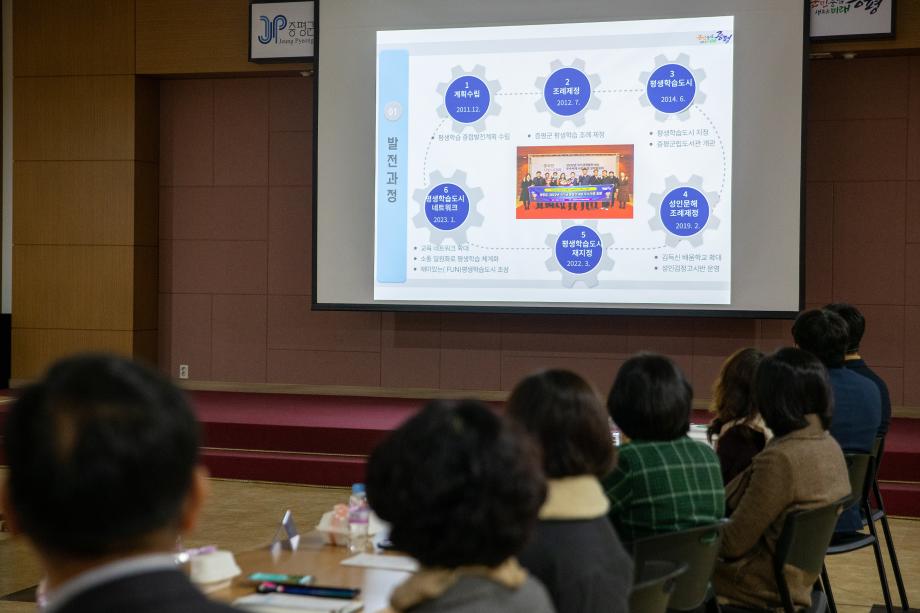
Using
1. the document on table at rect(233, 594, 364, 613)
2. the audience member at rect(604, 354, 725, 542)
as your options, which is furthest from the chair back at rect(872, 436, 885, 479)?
the document on table at rect(233, 594, 364, 613)

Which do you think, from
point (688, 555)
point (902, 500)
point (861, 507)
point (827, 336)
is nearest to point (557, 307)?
point (902, 500)

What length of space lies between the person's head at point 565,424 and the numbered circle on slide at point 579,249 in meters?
4.84

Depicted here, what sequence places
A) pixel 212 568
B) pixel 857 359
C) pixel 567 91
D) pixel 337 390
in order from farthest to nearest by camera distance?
1. pixel 337 390
2. pixel 567 91
3. pixel 857 359
4. pixel 212 568

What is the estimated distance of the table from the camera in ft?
6.93

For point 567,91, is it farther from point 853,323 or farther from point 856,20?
point 853,323

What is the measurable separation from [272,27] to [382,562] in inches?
221

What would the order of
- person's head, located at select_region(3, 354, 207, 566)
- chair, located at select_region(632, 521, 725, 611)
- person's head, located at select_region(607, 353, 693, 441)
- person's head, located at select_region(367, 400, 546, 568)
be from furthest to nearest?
person's head, located at select_region(607, 353, 693, 441)
chair, located at select_region(632, 521, 725, 611)
person's head, located at select_region(367, 400, 546, 568)
person's head, located at select_region(3, 354, 207, 566)

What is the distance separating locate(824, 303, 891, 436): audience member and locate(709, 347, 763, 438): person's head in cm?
72

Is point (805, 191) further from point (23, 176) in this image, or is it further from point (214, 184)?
point (23, 176)

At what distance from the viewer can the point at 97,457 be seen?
0.86m

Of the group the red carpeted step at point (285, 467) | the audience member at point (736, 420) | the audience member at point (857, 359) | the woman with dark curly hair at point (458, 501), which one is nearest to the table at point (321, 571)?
the woman with dark curly hair at point (458, 501)

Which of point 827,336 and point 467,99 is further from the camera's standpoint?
point 467,99

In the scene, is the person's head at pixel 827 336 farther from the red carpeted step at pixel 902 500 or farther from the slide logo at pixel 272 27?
the slide logo at pixel 272 27

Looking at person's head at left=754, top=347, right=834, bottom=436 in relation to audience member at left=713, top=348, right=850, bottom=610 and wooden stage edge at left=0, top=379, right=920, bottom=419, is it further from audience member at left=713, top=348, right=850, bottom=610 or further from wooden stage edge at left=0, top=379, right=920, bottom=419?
wooden stage edge at left=0, top=379, right=920, bottom=419
